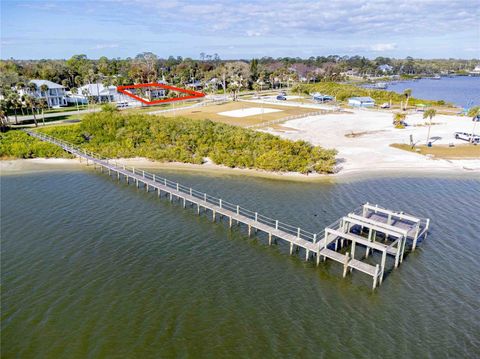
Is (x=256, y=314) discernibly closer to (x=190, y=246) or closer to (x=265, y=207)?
(x=190, y=246)

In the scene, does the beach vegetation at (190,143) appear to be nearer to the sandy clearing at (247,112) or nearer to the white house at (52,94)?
the sandy clearing at (247,112)

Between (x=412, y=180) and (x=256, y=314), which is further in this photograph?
(x=412, y=180)

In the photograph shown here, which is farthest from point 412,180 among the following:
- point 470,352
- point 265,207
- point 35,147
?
point 35,147

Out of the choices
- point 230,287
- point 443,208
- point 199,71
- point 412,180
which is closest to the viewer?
point 230,287

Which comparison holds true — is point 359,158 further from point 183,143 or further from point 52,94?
point 52,94

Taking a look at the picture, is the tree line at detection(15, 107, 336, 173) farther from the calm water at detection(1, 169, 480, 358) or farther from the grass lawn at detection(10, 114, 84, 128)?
the calm water at detection(1, 169, 480, 358)

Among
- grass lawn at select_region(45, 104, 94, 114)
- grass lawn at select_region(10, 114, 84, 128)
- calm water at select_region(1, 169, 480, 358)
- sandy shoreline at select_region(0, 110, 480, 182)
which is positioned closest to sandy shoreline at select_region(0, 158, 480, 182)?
sandy shoreline at select_region(0, 110, 480, 182)

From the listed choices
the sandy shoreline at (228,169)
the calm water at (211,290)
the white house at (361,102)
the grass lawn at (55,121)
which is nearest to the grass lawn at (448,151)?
the sandy shoreline at (228,169)

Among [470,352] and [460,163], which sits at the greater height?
[460,163]

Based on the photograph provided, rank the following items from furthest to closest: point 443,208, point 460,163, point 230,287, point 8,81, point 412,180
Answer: point 8,81 → point 460,163 → point 412,180 → point 443,208 → point 230,287
